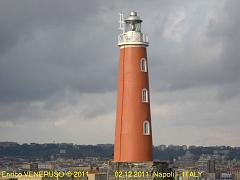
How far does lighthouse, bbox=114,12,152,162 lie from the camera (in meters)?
46.4

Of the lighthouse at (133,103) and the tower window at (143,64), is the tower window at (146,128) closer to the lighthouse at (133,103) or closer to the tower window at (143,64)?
the lighthouse at (133,103)

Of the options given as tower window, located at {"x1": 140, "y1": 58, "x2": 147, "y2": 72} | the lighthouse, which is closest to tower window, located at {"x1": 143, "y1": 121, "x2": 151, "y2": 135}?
the lighthouse

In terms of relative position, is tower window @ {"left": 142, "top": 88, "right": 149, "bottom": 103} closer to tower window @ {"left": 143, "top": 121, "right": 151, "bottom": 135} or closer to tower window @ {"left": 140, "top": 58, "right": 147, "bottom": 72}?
tower window @ {"left": 140, "top": 58, "right": 147, "bottom": 72}

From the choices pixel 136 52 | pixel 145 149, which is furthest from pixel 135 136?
pixel 136 52

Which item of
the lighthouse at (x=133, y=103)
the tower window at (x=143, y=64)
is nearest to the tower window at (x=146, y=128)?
the lighthouse at (x=133, y=103)

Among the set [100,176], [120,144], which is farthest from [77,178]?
[120,144]

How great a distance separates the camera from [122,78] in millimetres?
47188

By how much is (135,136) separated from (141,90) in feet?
9.31

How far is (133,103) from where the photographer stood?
46688mm

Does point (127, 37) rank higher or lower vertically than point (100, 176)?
higher

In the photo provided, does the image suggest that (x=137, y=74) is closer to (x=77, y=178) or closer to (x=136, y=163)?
(x=136, y=163)

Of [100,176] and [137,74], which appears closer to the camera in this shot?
[137,74]

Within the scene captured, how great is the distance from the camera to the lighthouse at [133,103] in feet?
152

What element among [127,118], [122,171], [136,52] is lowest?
[122,171]
